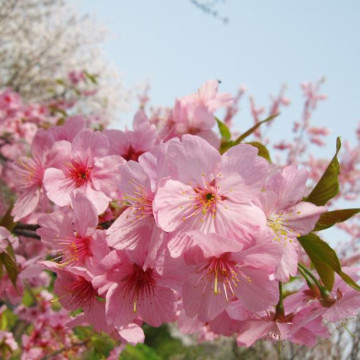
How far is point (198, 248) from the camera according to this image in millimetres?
812

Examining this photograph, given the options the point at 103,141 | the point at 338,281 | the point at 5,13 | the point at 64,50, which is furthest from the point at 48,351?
the point at 64,50

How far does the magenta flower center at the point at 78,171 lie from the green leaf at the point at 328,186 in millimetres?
684

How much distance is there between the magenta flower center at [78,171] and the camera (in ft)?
4.19

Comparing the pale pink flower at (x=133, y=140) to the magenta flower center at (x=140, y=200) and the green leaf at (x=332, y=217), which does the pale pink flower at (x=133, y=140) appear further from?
the green leaf at (x=332, y=217)

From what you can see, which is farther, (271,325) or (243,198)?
(271,325)

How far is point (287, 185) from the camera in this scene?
958mm

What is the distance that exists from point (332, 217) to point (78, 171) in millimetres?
781

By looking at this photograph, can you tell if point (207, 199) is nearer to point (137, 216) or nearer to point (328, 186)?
point (137, 216)

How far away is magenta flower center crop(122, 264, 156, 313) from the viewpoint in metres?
1.00

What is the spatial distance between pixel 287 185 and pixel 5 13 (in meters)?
10.3

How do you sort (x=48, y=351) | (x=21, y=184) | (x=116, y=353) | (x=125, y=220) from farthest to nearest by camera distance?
(x=48, y=351)
(x=116, y=353)
(x=21, y=184)
(x=125, y=220)

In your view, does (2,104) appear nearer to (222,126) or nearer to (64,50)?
(222,126)

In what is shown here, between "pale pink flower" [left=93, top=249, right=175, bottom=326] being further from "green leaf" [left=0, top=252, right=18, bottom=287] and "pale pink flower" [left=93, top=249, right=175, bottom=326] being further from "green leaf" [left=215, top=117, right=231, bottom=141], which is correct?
"green leaf" [left=215, top=117, right=231, bottom=141]

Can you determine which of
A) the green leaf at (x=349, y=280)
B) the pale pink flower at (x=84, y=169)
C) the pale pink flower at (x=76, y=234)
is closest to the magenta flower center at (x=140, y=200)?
the pale pink flower at (x=76, y=234)
